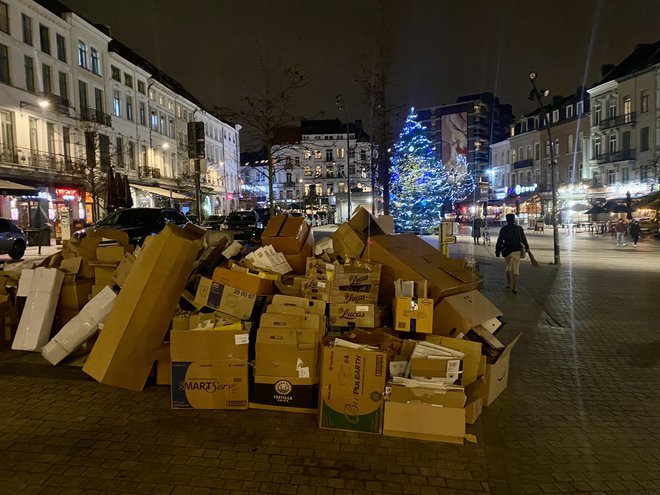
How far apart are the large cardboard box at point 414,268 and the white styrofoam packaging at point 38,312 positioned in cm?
394

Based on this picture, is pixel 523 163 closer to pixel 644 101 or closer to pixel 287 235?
pixel 644 101

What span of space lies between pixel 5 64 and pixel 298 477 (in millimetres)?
32788

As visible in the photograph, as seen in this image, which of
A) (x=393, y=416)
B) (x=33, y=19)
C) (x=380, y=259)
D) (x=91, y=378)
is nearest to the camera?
(x=393, y=416)

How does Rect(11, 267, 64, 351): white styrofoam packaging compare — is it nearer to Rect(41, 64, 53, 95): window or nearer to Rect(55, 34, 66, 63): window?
Rect(41, 64, 53, 95): window

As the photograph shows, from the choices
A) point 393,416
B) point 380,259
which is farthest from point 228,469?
point 380,259

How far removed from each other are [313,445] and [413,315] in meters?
1.62

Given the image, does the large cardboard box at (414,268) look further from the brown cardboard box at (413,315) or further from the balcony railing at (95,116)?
the balcony railing at (95,116)

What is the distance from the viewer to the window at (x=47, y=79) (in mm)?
31109

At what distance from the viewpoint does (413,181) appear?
29078 mm

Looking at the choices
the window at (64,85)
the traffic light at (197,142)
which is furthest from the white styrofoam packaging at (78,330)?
the window at (64,85)

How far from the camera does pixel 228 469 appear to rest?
351cm

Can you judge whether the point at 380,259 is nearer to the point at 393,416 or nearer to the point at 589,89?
the point at 393,416

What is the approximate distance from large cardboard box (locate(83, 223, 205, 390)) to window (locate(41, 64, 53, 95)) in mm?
31992

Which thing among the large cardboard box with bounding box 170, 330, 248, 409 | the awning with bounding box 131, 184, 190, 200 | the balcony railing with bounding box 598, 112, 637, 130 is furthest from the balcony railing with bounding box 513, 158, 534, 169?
the large cardboard box with bounding box 170, 330, 248, 409
